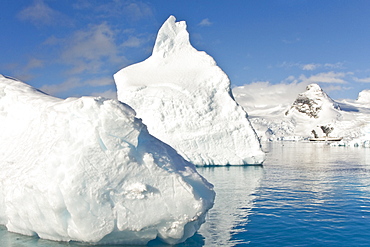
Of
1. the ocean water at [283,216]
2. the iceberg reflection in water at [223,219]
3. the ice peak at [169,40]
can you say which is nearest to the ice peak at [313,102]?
the ice peak at [169,40]

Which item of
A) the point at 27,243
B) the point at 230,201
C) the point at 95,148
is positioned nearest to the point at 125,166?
the point at 95,148

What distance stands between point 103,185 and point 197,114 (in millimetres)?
18313

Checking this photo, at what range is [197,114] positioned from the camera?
83.0ft

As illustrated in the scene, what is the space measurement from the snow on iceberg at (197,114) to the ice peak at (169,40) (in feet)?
9.20

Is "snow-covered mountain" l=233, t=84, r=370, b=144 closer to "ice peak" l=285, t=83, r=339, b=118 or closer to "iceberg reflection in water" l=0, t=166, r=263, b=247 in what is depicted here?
"ice peak" l=285, t=83, r=339, b=118

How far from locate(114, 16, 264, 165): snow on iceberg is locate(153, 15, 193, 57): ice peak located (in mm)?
2804

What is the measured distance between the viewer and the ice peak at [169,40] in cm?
2989

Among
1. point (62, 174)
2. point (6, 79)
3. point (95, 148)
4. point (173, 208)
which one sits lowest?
point (173, 208)

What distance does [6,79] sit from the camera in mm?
12016

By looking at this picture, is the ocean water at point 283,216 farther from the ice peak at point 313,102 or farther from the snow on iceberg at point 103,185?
the ice peak at point 313,102

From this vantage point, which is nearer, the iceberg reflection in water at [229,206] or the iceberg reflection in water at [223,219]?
the iceberg reflection in water at [223,219]

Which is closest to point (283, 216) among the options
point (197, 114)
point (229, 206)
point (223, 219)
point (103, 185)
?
point (223, 219)

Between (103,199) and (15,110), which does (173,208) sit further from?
(15,110)

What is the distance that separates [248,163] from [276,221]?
15998 millimetres
